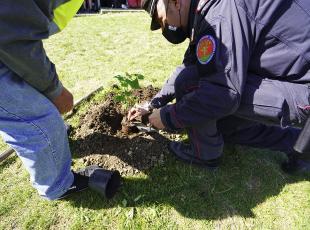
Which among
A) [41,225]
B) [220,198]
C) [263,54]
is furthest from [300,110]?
[41,225]

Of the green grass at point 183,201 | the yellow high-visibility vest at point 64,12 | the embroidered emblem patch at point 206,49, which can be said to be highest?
the yellow high-visibility vest at point 64,12

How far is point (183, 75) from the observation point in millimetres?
3031

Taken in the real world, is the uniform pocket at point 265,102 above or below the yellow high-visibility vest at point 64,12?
below

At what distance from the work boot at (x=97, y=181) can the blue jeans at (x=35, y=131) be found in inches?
6.8

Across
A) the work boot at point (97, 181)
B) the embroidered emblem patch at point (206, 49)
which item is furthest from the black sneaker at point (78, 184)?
the embroidered emblem patch at point (206, 49)

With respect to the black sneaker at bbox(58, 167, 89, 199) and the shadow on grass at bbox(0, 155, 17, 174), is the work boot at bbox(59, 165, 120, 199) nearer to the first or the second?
the black sneaker at bbox(58, 167, 89, 199)

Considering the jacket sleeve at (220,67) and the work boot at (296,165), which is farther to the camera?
the work boot at (296,165)

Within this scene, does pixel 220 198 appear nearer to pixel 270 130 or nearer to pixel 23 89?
pixel 270 130

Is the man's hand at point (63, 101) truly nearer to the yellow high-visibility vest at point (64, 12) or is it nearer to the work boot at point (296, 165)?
the yellow high-visibility vest at point (64, 12)

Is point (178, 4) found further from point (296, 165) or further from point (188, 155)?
point (296, 165)

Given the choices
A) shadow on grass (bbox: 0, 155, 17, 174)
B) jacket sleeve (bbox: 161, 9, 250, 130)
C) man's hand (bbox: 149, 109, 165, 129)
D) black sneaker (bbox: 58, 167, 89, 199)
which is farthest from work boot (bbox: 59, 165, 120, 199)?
jacket sleeve (bbox: 161, 9, 250, 130)

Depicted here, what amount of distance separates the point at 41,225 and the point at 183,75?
168 cm

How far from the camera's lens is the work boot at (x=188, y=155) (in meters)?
2.97

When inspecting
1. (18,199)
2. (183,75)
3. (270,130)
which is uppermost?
(183,75)
